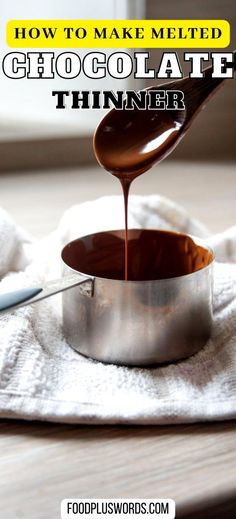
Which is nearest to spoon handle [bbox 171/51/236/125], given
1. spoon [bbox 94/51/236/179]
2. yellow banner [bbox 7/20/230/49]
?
spoon [bbox 94/51/236/179]

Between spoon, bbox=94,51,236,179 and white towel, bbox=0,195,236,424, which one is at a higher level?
spoon, bbox=94,51,236,179

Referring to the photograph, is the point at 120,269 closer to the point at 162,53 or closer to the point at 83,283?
the point at 83,283

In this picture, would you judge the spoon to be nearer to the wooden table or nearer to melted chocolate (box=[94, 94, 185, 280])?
melted chocolate (box=[94, 94, 185, 280])

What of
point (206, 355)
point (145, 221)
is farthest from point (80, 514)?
point (145, 221)

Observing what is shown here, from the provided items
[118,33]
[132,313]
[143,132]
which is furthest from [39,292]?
[118,33]

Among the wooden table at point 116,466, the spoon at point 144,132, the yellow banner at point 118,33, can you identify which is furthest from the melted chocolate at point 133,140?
the yellow banner at point 118,33

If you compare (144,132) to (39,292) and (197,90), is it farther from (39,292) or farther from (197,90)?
(39,292)
